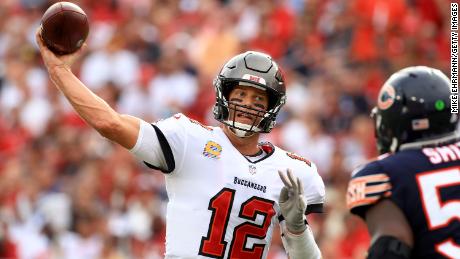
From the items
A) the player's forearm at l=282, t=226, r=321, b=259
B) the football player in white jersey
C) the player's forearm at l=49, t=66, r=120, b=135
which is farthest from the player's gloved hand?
the player's forearm at l=49, t=66, r=120, b=135

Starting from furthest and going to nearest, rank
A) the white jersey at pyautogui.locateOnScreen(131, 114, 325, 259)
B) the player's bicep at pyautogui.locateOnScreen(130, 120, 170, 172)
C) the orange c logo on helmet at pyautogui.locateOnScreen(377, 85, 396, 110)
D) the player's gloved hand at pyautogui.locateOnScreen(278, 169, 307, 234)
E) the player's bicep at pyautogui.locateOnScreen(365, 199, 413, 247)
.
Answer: the white jersey at pyautogui.locateOnScreen(131, 114, 325, 259), the player's bicep at pyautogui.locateOnScreen(130, 120, 170, 172), the player's gloved hand at pyautogui.locateOnScreen(278, 169, 307, 234), the orange c logo on helmet at pyautogui.locateOnScreen(377, 85, 396, 110), the player's bicep at pyautogui.locateOnScreen(365, 199, 413, 247)

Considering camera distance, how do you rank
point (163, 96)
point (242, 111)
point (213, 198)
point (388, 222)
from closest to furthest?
1. point (388, 222)
2. point (213, 198)
3. point (242, 111)
4. point (163, 96)

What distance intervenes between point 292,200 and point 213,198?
432mm

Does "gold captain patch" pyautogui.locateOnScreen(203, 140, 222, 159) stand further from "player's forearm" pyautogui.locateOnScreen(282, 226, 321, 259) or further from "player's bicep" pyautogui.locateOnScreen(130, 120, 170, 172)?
"player's forearm" pyautogui.locateOnScreen(282, 226, 321, 259)

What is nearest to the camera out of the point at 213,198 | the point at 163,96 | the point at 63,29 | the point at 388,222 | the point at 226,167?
the point at 388,222

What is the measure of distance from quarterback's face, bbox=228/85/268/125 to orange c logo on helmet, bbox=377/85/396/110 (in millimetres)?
1097

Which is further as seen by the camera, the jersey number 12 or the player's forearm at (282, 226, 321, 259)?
the player's forearm at (282, 226, 321, 259)

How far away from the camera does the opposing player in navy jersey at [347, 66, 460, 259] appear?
4191 mm

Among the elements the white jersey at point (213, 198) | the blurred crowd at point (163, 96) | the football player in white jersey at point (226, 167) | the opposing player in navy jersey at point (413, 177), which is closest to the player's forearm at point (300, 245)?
the football player in white jersey at point (226, 167)

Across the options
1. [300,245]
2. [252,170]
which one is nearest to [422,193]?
[300,245]

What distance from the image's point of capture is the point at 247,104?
5.49m

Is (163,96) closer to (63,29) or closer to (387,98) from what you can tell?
(63,29)

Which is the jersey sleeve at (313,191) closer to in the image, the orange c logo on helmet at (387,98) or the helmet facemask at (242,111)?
the helmet facemask at (242,111)

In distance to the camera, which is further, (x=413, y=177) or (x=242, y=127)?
(x=242, y=127)
